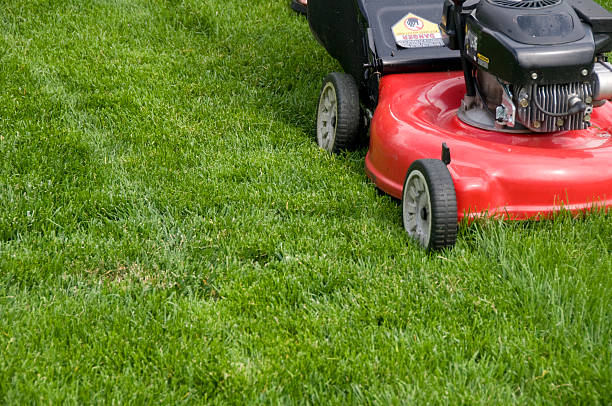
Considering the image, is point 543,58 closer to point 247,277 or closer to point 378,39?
point 378,39

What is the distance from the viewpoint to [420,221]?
9.96 ft

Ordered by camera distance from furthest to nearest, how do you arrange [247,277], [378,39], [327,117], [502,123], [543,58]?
[327,117] → [378,39] → [502,123] → [543,58] → [247,277]

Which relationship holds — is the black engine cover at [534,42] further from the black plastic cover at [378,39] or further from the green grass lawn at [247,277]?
the black plastic cover at [378,39]

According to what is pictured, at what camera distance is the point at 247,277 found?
282cm

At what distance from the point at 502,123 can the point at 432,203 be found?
64 centimetres

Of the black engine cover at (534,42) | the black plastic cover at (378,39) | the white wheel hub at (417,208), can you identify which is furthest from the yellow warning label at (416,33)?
the white wheel hub at (417,208)

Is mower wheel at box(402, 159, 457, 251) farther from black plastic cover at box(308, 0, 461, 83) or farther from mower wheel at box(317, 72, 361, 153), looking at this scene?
black plastic cover at box(308, 0, 461, 83)

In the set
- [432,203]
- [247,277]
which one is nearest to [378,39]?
[432,203]

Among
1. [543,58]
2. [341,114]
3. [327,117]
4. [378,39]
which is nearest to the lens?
[543,58]

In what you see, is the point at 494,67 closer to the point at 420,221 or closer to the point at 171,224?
the point at 420,221

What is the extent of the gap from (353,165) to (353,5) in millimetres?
883

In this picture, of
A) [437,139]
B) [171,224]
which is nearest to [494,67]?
[437,139]

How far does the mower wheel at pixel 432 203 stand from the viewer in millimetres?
2828

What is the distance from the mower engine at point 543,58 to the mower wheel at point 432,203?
46cm
